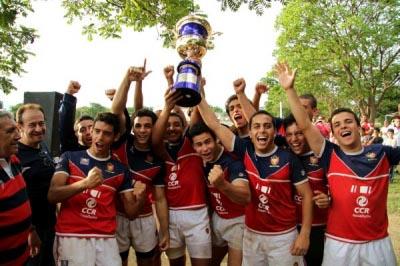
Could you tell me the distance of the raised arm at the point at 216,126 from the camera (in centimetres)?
420

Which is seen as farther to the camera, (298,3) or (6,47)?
(298,3)

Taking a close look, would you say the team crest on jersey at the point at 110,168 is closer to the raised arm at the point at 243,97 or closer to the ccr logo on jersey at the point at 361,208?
the raised arm at the point at 243,97

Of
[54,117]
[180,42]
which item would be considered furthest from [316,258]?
[54,117]

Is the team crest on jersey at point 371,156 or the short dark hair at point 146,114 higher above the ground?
the short dark hair at point 146,114

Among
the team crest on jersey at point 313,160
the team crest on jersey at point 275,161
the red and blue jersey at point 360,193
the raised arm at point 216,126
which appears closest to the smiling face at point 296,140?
the team crest on jersey at point 313,160

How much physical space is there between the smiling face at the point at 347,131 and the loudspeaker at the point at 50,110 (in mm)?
5245

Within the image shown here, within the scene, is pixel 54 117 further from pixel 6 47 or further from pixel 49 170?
pixel 49 170

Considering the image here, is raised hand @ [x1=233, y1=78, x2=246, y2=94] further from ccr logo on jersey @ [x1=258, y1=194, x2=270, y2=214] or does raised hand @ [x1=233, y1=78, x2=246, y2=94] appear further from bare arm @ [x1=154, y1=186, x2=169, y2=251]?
bare arm @ [x1=154, y1=186, x2=169, y2=251]

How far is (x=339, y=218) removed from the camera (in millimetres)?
3674

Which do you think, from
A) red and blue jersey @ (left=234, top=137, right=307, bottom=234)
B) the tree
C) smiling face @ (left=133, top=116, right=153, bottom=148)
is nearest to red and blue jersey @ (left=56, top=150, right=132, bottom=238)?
smiling face @ (left=133, top=116, right=153, bottom=148)

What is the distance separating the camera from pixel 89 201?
3598mm

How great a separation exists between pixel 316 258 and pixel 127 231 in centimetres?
199

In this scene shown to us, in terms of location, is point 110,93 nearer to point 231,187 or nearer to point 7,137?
point 7,137

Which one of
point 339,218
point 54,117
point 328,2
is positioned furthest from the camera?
point 328,2
